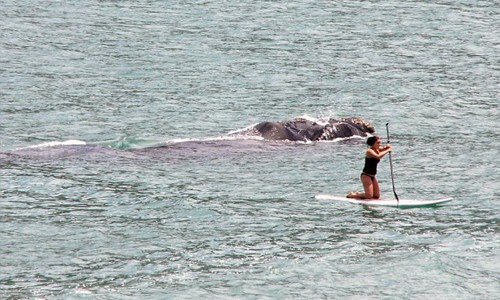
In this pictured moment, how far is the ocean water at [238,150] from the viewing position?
73.9 feet

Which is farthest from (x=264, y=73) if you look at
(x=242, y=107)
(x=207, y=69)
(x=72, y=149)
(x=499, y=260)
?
(x=499, y=260)

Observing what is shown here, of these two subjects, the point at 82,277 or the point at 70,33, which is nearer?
the point at 82,277

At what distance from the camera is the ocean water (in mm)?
22531

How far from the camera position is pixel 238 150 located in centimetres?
3288

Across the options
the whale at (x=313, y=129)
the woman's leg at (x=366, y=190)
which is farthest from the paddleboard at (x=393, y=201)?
the whale at (x=313, y=129)

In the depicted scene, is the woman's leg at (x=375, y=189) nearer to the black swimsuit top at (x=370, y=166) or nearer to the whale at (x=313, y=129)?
the black swimsuit top at (x=370, y=166)

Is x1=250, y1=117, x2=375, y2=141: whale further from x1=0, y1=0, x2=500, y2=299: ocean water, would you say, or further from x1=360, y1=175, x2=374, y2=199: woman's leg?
x1=360, y1=175, x2=374, y2=199: woman's leg

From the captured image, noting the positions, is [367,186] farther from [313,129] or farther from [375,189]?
[313,129]

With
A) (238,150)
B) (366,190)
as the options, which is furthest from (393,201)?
(238,150)

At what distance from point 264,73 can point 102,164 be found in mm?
15097

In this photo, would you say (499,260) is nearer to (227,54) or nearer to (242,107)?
(242,107)

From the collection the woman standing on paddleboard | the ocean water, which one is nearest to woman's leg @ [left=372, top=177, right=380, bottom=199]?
the woman standing on paddleboard

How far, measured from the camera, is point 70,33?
2008 inches

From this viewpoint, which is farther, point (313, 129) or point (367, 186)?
point (313, 129)
